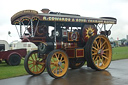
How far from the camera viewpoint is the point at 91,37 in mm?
8570

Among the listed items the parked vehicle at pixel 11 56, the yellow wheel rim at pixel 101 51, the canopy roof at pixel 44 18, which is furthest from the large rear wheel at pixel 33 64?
the parked vehicle at pixel 11 56

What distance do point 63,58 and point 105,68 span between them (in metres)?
2.22

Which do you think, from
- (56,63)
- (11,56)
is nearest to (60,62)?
(56,63)

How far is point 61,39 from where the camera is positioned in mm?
8328

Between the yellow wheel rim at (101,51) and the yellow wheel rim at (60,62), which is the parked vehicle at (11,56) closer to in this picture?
the yellow wheel rim at (60,62)

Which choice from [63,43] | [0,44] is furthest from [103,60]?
[0,44]

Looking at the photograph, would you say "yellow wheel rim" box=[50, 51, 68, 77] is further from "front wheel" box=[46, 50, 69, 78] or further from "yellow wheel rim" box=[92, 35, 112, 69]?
"yellow wheel rim" box=[92, 35, 112, 69]

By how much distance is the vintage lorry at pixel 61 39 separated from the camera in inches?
286

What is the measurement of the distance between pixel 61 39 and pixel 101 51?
76.4 inches

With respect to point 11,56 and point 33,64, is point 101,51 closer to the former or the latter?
point 33,64

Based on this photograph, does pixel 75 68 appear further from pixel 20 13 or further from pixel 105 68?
pixel 20 13

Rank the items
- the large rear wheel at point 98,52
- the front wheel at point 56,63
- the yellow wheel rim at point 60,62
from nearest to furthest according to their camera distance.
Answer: the front wheel at point 56,63, the yellow wheel rim at point 60,62, the large rear wheel at point 98,52

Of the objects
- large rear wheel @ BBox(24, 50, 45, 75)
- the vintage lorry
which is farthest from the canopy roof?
large rear wheel @ BBox(24, 50, 45, 75)

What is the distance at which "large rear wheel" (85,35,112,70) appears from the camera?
819 centimetres
